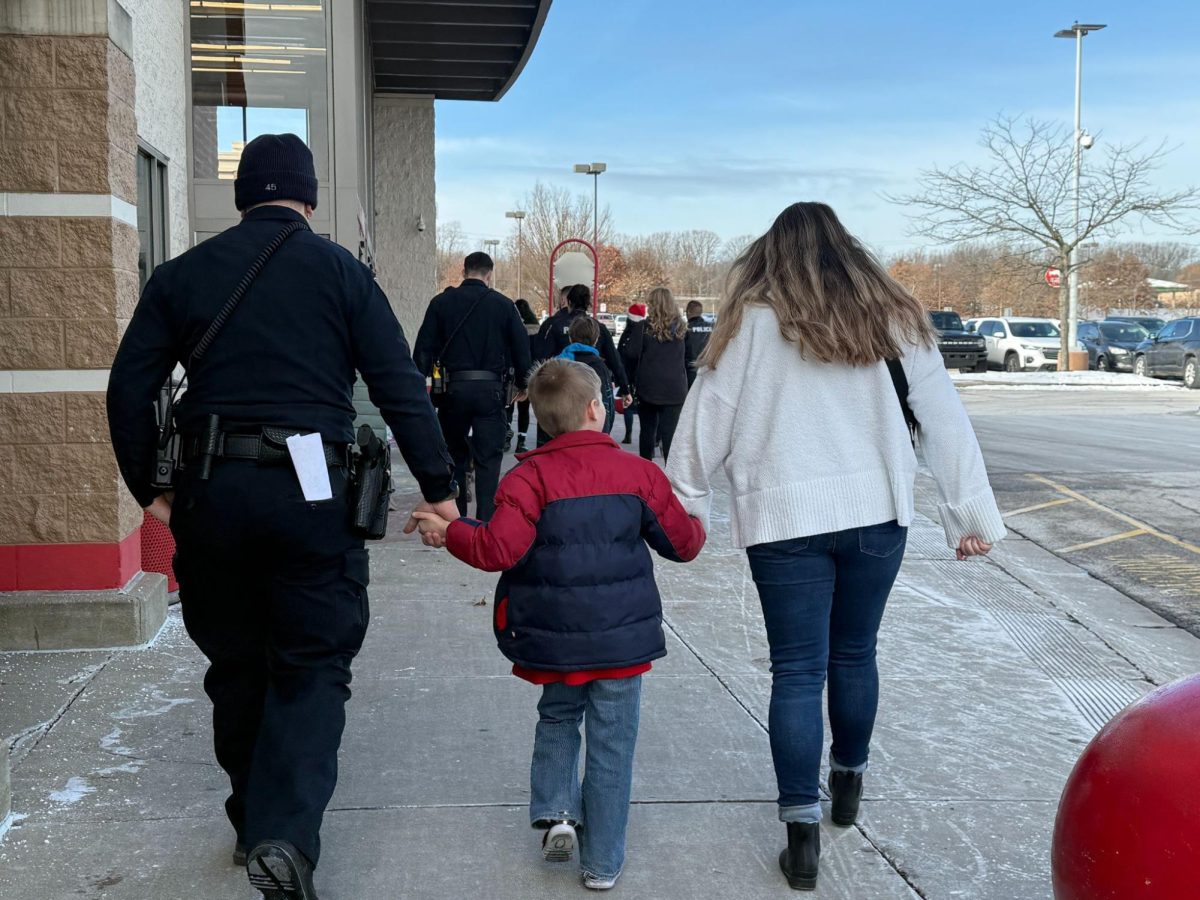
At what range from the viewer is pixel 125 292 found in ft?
19.4

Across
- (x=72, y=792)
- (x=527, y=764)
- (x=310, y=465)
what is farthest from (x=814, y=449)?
(x=72, y=792)

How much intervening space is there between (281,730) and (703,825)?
1.33 meters

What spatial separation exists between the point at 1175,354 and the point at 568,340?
24.0 m

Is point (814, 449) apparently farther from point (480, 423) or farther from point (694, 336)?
point (694, 336)

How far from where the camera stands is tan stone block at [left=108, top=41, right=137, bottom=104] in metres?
5.76

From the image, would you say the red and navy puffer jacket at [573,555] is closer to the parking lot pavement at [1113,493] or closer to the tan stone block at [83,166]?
the tan stone block at [83,166]

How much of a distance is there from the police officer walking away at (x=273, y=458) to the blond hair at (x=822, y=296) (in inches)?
37.7

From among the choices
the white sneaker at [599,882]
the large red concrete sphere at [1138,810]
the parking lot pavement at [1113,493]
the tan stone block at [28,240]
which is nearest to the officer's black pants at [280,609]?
the white sneaker at [599,882]

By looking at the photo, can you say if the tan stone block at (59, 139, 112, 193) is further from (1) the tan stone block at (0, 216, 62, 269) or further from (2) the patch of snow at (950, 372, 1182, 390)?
(2) the patch of snow at (950, 372, 1182, 390)

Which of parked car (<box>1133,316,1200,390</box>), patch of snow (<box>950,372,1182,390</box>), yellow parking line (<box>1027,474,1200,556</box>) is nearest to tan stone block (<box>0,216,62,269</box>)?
yellow parking line (<box>1027,474,1200,556</box>)

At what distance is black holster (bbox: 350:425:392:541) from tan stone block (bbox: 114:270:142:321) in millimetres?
2938

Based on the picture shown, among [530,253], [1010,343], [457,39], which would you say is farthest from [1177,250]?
[457,39]

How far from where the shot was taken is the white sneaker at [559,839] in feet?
11.7

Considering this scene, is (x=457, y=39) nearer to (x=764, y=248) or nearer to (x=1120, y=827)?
(x=764, y=248)
